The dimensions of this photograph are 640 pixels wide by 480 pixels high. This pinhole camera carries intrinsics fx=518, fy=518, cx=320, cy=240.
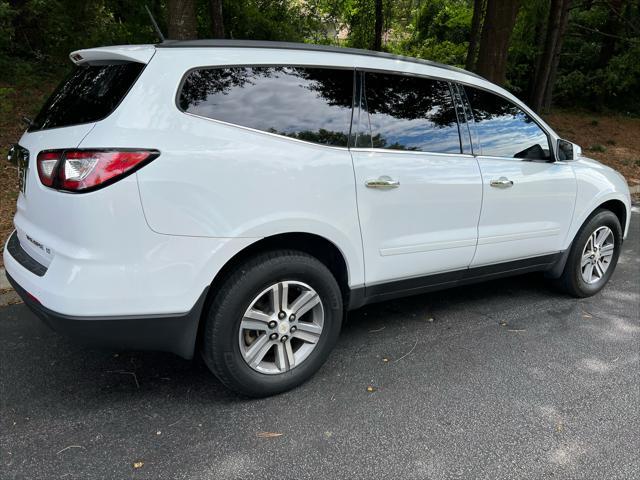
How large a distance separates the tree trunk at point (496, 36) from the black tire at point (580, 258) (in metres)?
4.22

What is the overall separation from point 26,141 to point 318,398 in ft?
6.70

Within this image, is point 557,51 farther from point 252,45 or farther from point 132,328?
point 132,328

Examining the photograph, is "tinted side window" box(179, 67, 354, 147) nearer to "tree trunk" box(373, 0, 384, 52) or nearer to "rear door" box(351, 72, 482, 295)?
"rear door" box(351, 72, 482, 295)

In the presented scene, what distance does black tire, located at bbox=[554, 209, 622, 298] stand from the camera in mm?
4160

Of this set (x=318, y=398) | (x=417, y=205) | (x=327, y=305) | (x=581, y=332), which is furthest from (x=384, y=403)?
(x=581, y=332)

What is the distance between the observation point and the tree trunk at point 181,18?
6.06 metres

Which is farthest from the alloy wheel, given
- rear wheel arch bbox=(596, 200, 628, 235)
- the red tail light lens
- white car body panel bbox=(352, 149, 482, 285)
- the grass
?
the grass

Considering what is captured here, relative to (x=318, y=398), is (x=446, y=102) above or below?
above

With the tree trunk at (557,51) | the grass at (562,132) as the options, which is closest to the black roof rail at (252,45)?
the grass at (562,132)

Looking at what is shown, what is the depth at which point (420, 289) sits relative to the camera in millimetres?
3340

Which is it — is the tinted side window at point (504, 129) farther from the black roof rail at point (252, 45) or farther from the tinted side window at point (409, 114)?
the black roof rail at point (252, 45)

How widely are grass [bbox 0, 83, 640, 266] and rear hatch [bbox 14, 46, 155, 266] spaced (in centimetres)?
265

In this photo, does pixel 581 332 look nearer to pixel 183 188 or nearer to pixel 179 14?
pixel 183 188

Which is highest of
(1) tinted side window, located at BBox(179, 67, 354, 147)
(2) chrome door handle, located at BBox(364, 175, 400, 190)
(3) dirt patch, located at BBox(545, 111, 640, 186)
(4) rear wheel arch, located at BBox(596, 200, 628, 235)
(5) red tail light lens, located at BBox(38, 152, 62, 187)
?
(1) tinted side window, located at BBox(179, 67, 354, 147)
